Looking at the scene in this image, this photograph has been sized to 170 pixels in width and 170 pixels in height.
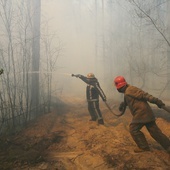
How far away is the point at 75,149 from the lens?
6520 millimetres

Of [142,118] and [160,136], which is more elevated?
[142,118]

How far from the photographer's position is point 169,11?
65.7 feet

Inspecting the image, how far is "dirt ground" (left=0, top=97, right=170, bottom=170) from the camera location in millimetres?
5219

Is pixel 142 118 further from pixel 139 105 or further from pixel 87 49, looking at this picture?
pixel 87 49

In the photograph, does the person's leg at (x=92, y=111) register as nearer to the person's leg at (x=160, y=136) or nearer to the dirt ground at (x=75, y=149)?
the dirt ground at (x=75, y=149)

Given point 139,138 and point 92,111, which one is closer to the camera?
point 139,138

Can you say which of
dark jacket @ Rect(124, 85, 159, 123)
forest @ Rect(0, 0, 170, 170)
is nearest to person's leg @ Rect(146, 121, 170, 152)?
dark jacket @ Rect(124, 85, 159, 123)

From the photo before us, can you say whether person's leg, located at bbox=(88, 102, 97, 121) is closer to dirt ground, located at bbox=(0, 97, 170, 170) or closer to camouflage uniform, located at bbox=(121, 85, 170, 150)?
dirt ground, located at bbox=(0, 97, 170, 170)

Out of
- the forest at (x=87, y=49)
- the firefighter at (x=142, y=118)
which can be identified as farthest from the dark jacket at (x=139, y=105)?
the forest at (x=87, y=49)

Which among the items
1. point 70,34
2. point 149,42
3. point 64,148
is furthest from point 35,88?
point 70,34

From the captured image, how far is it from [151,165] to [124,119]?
535 centimetres

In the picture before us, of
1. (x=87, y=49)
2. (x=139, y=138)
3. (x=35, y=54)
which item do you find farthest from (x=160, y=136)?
(x=87, y=49)

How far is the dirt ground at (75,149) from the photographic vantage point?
5219 millimetres

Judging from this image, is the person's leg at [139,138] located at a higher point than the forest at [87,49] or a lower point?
lower
